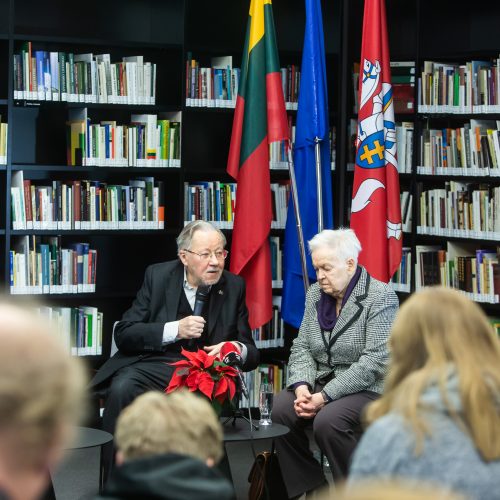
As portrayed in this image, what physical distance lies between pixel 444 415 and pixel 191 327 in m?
2.55

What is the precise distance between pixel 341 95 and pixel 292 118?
13.1 inches

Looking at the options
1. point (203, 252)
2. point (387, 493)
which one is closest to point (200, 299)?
point (203, 252)

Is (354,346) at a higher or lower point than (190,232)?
lower

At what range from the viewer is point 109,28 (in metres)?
6.04

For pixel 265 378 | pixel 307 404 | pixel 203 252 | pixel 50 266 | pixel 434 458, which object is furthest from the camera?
pixel 265 378

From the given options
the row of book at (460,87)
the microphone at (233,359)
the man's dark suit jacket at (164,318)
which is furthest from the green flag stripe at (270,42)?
the microphone at (233,359)

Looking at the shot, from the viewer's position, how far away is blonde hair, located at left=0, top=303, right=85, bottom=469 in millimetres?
1334

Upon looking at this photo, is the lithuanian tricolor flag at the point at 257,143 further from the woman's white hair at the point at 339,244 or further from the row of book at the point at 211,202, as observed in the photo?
the woman's white hair at the point at 339,244

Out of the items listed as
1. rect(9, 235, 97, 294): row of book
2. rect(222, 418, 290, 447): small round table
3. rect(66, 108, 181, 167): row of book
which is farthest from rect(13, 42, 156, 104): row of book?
rect(222, 418, 290, 447): small round table

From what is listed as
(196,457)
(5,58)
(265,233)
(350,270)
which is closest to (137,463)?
(196,457)

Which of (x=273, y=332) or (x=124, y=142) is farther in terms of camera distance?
(x=273, y=332)

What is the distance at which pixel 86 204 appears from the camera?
5660 millimetres

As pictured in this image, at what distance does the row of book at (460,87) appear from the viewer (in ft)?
18.5

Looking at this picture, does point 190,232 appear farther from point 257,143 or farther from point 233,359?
point 257,143
